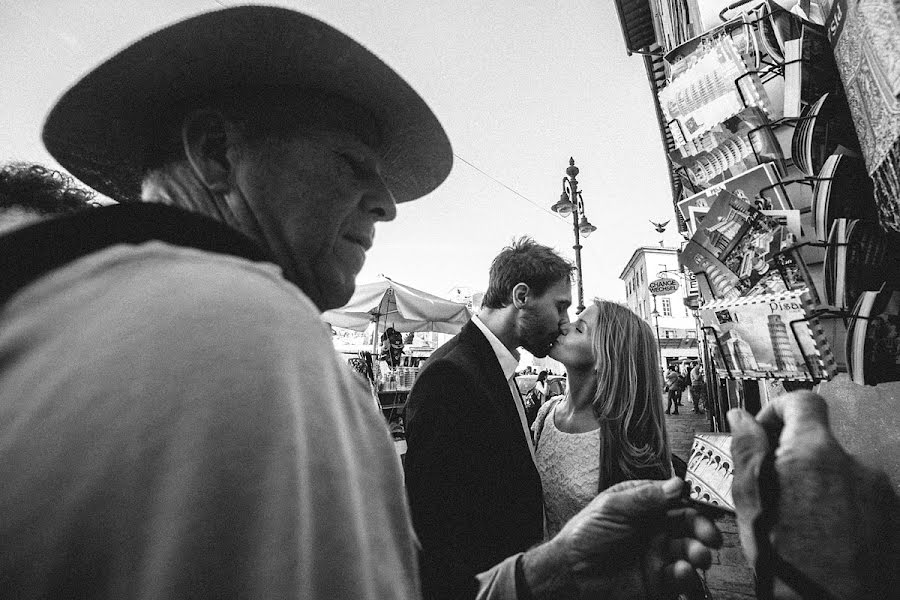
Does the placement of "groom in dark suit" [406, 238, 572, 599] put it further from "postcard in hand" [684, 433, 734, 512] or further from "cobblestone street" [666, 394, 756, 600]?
"cobblestone street" [666, 394, 756, 600]

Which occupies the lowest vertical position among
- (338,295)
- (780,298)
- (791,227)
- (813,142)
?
(338,295)

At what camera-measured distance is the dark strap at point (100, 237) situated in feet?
1.47

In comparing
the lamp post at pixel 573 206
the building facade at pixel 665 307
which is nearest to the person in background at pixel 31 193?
the lamp post at pixel 573 206

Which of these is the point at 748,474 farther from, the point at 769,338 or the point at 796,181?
the point at 796,181

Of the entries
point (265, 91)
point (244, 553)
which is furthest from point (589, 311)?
point (244, 553)

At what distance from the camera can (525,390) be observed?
1025 centimetres

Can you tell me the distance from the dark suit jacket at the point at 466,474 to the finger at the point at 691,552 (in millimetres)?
647

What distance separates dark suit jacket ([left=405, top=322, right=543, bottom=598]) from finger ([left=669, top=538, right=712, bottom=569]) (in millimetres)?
647

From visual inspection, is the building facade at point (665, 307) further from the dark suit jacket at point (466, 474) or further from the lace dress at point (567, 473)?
the dark suit jacket at point (466, 474)

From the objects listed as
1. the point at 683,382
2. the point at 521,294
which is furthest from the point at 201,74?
the point at 683,382

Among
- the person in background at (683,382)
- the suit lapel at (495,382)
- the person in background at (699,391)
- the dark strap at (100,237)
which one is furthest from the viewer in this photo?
the person in background at (683,382)

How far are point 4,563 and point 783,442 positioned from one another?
909 mm

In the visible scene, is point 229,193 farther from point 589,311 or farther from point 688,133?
point 589,311

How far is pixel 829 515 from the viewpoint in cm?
57
